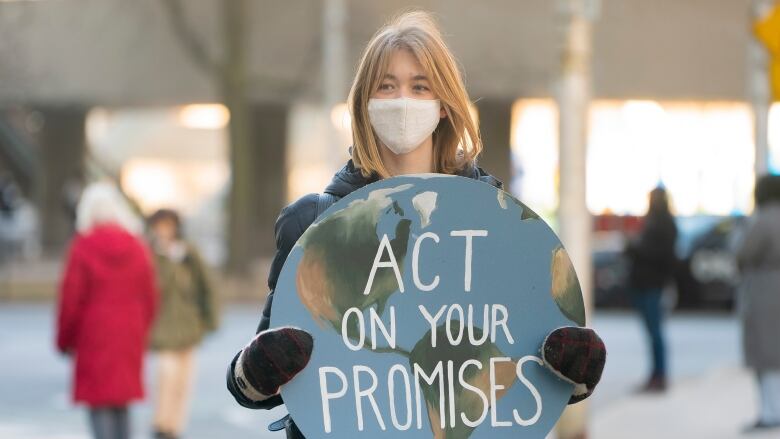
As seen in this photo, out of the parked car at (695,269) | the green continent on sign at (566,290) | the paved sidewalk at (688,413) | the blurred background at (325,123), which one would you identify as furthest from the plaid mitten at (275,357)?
the parked car at (695,269)

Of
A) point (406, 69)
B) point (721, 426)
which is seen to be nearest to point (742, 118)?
point (721, 426)

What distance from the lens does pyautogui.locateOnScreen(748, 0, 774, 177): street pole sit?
1689cm

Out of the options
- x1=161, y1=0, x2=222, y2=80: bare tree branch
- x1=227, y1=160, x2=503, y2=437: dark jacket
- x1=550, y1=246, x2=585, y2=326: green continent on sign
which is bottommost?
x1=550, y1=246, x2=585, y2=326: green continent on sign

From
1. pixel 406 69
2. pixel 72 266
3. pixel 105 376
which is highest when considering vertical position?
pixel 406 69

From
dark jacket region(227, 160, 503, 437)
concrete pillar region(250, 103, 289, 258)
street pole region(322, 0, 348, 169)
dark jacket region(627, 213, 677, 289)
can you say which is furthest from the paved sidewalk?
concrete pillar region(250, 103, 289, 258)

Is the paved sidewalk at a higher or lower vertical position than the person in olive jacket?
lower

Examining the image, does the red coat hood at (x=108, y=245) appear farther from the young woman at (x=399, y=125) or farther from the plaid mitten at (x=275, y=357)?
the plaid mitten at (x=275, y=357)

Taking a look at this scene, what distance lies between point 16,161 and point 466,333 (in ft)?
148

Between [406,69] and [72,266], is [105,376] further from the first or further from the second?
[406,69]

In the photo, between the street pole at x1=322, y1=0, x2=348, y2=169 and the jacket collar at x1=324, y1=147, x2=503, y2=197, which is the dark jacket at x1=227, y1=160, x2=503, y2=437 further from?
the street pole at x1=322, y1=0, x2=348, y2=169

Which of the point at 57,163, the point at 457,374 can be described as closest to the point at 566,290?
the point at 457,374

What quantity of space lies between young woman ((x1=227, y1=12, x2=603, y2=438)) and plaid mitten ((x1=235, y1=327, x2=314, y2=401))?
14 cm

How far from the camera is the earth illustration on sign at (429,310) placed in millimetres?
3234

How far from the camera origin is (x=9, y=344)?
19703 mm
